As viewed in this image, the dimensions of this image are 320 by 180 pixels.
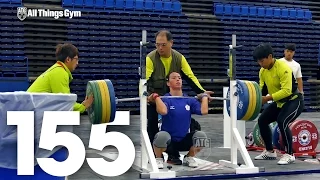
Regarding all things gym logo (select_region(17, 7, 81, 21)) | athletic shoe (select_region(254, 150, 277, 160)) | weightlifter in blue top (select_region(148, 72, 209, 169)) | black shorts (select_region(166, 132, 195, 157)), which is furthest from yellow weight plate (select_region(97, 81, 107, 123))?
all things gym logo (select_region(17, 7, 81, 21))

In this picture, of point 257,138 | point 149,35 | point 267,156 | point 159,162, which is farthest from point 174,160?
point 149,35

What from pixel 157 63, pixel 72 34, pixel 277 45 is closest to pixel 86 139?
pixel 157 63

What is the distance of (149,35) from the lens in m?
16.1

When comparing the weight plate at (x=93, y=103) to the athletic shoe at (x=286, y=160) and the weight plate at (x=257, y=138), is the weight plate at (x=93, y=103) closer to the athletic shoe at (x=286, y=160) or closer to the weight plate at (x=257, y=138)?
the athletic shoe at (x=286, y=160)

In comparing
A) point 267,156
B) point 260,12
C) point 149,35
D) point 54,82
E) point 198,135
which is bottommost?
point 267,156

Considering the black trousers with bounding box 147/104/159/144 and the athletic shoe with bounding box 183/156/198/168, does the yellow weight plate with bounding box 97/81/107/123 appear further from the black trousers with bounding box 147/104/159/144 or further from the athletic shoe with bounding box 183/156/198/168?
the athletic shoe with bounding box 183/156/198/168

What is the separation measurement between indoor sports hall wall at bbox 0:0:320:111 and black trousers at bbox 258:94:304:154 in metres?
9.39

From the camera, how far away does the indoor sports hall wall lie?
14719mm

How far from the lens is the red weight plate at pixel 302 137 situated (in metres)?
6.31

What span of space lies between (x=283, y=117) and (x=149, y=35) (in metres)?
10.7

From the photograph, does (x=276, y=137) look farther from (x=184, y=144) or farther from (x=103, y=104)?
(x=103, y=104)

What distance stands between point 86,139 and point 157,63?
3277 mm
